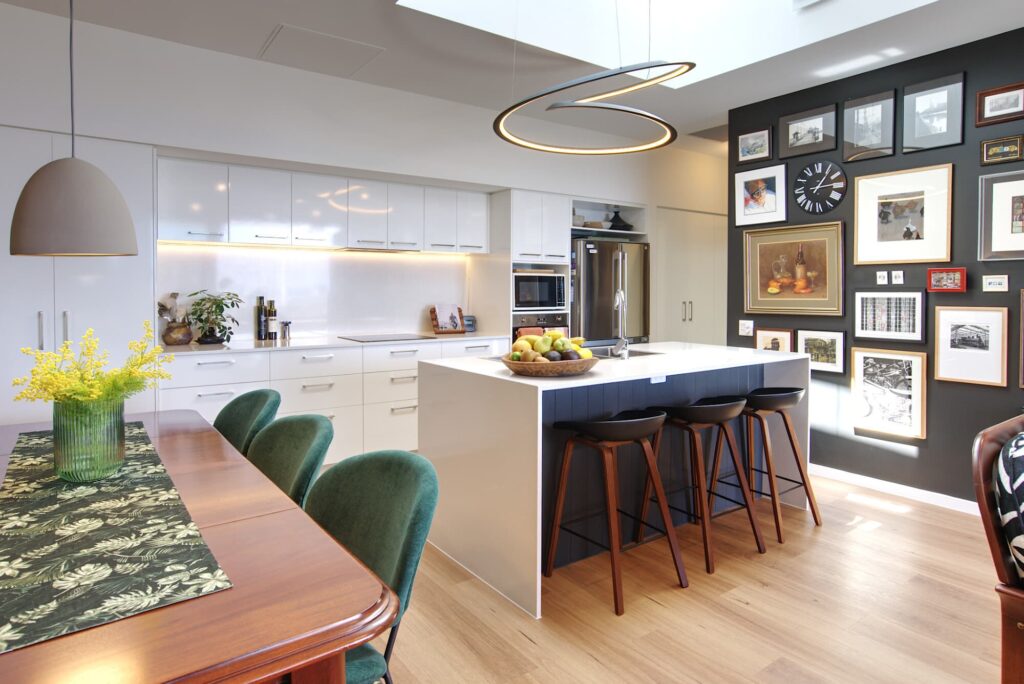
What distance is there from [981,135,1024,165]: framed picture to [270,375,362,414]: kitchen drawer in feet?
13.1

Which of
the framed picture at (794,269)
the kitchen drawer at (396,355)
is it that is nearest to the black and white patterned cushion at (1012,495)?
the framed picture at (794,269)

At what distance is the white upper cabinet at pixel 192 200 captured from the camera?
3.82 metres

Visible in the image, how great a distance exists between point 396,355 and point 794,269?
9.48ft

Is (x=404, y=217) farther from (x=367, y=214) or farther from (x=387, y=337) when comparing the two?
(x=387, y=337)

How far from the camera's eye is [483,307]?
17.4 ft

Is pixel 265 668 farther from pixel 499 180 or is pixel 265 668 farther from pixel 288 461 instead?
pixel 499 180

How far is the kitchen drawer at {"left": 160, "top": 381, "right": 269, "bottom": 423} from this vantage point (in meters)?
3.64

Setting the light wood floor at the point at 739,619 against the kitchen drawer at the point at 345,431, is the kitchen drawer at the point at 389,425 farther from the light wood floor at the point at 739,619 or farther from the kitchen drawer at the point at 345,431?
the light wood floor at the point at 739,619

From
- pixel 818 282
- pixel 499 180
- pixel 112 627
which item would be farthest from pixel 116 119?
pixel 818 282

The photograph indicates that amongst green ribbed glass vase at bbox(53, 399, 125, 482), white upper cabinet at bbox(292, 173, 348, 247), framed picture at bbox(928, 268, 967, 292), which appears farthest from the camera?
white upper cabinet at bbox(292, 173, 348, 247)

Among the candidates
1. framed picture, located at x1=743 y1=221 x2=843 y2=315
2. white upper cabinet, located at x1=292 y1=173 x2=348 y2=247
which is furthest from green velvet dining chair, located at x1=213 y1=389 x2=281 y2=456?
framed picture, located at x1=743 y1=221 x2=843 y2=315

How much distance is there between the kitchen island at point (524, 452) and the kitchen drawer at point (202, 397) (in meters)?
1.48

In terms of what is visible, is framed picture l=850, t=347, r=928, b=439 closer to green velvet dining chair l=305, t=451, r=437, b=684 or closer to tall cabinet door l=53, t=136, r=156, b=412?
green velvet dining chair l=305, t=451, r=437, b=684

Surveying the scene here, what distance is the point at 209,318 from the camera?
4117mm
